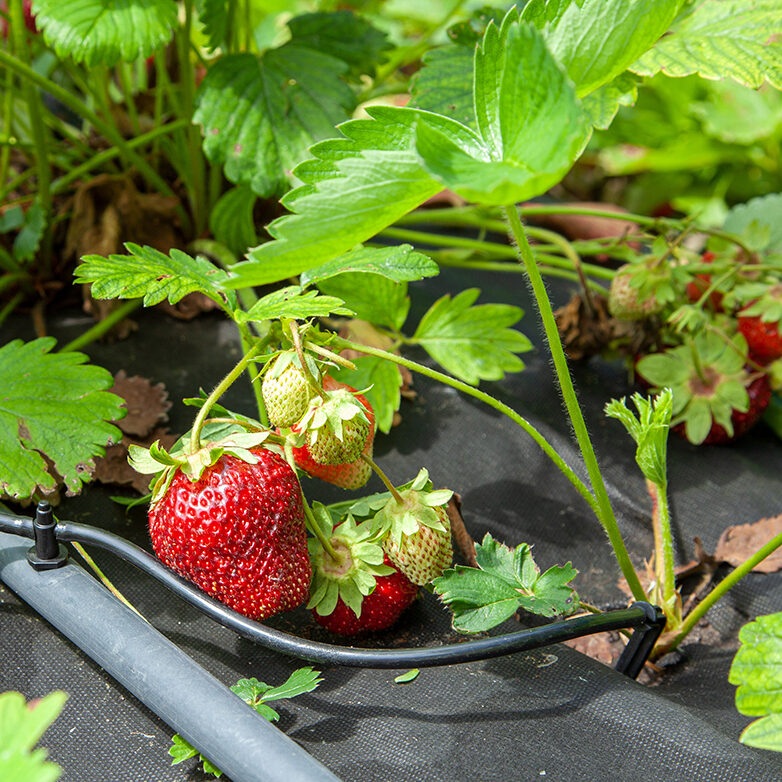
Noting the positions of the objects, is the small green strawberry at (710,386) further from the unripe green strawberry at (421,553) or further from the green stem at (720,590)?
the unripe green strawberry at (421,553)

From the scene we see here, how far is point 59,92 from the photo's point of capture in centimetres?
90

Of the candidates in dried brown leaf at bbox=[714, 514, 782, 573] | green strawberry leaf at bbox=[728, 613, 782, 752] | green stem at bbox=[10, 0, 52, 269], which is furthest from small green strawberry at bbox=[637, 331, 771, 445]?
green stem at bbox=[10, 0, 52, 269]

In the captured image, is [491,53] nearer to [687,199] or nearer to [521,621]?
[521,621]

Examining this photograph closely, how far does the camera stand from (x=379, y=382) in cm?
77

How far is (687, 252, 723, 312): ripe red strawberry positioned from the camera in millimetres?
991

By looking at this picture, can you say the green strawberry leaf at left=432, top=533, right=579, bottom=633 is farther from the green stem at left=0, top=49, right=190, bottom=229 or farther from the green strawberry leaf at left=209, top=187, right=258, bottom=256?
the green stem at left=0, top=49, right=190, bottom=229

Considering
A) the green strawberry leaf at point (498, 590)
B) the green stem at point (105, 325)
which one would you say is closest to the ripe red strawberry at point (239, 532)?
the green strawberry leaf at point (498, 590)

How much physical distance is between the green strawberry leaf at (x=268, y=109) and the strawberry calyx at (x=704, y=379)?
18.1 inches

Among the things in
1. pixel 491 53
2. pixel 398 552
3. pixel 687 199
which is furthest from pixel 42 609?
pixel 687 199

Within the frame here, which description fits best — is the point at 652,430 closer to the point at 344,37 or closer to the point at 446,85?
the point at 446,85

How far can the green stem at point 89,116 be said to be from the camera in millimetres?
816

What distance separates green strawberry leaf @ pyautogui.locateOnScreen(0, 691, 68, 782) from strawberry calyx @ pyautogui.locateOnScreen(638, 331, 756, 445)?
773 millimetres

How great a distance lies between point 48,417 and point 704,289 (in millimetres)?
746

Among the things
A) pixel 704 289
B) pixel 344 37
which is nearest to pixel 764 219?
pixel 704 289
